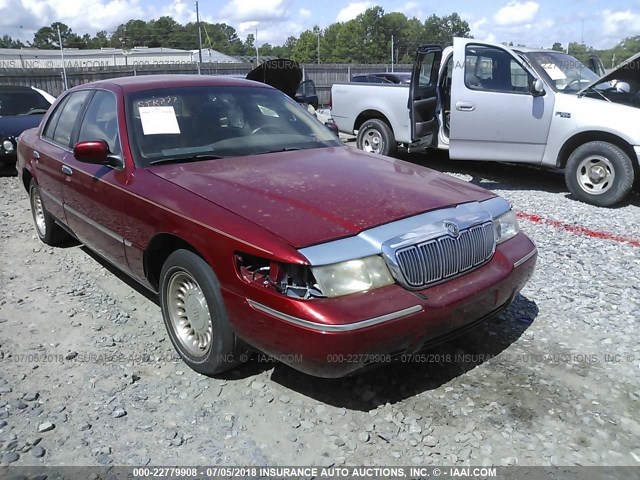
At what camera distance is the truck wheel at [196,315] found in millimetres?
2871

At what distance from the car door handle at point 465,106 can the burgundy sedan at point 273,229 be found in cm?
384

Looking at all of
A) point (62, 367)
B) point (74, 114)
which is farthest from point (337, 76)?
point (62, 367)

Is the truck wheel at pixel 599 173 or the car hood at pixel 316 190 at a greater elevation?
the car hood at pixel 316 190

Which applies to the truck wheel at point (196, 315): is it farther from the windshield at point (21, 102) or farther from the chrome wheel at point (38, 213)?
the windshield at point (21, 102)

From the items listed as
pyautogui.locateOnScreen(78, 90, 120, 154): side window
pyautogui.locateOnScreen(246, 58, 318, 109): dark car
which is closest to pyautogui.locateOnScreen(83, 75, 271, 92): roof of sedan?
pyautogui.locateOnScreen(78, 90, 120, 154): side window

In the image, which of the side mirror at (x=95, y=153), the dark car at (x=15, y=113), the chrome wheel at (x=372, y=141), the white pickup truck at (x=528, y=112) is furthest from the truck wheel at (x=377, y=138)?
the side mirror at (x=95, y=153)

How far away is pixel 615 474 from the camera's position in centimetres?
243

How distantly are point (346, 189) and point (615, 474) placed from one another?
1883mm

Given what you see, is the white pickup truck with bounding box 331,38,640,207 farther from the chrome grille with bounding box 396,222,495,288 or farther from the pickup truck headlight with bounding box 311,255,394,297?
the pickup truck headlight with bounding box 311,255,394,297

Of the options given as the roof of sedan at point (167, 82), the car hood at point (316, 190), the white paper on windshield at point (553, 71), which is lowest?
the car hood at point (316, 190)

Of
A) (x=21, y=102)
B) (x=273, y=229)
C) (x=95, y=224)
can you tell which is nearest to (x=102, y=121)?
(x=95, y=224)

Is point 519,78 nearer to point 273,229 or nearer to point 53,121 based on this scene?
point 53,121

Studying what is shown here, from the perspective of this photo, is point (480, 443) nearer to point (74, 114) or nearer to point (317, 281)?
point (317, 281)

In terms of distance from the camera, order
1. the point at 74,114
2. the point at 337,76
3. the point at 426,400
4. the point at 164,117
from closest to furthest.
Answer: the point at 426,400 < the point at 164,117 < the point at 74,114 < the point at 337,76
